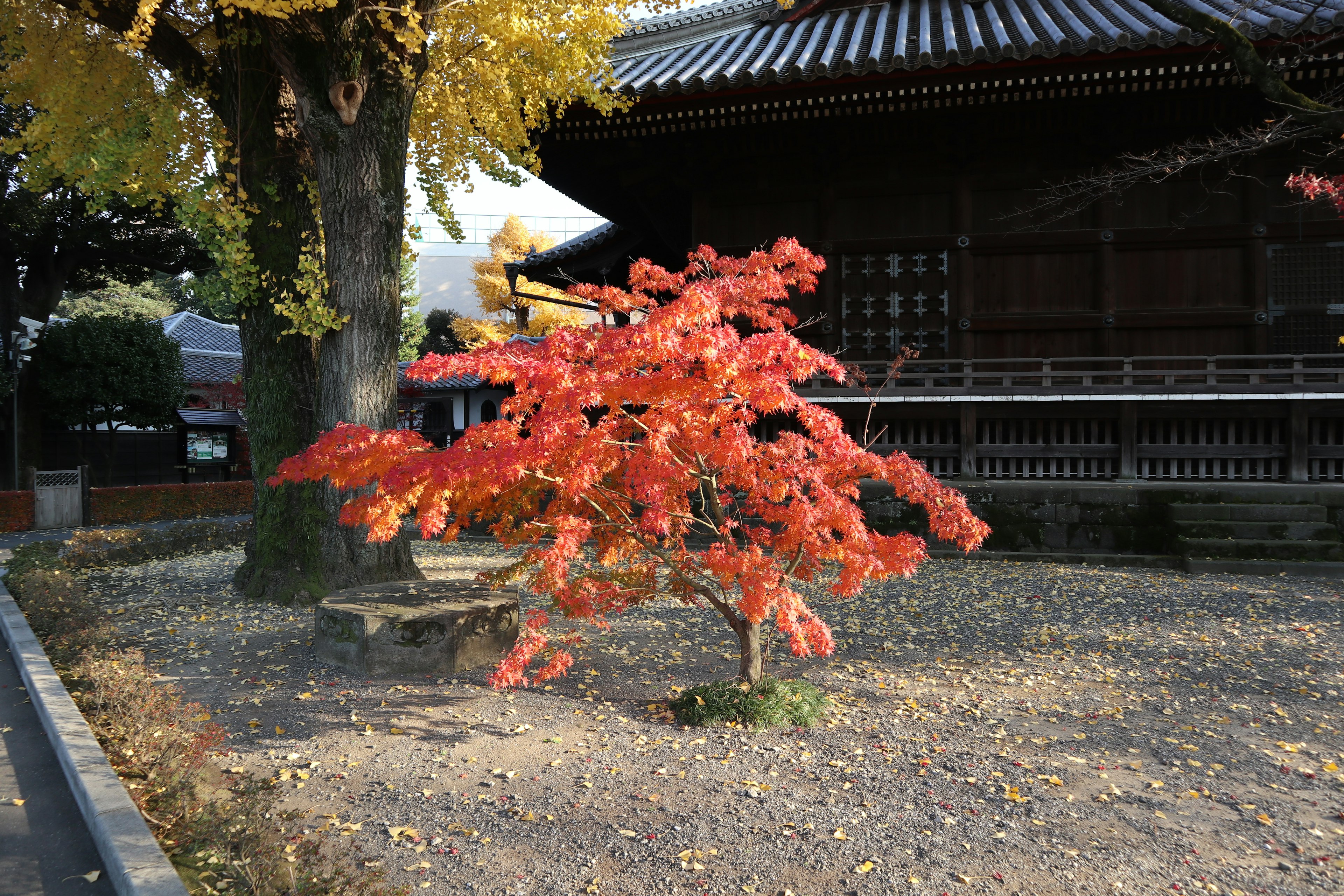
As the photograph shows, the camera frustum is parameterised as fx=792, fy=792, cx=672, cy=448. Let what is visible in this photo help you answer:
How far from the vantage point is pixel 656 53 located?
11.5 meters

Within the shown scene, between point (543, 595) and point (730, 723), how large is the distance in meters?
4.06

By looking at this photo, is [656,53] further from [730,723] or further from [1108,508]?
[730,723]

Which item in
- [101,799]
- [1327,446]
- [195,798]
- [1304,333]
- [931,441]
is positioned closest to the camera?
[101,799]

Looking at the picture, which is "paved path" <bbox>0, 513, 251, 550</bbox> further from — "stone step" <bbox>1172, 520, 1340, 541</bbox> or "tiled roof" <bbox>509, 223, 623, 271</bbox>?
"stone step" <bbox>1172, 520, 1340, 541</bbox>

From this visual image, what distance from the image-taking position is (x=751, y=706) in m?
4.73

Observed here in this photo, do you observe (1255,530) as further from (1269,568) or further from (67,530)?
(67,530)

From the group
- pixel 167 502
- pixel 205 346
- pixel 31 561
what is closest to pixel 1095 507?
pixel 31 561

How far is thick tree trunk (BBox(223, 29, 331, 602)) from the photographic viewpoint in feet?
26.3

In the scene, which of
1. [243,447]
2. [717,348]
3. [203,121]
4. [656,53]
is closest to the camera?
[717,348]

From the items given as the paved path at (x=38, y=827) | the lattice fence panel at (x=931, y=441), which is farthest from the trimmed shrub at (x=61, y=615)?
the lattice fence panel at (x=931, y=441)

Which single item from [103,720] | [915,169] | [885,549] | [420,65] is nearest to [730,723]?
[885,549]

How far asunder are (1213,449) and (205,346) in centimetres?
3130

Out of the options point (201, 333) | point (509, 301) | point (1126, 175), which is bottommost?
point (1126, 175)

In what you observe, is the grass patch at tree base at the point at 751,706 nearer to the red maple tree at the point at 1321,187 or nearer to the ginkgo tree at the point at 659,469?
the ginkgo tree at the point at 659,469
